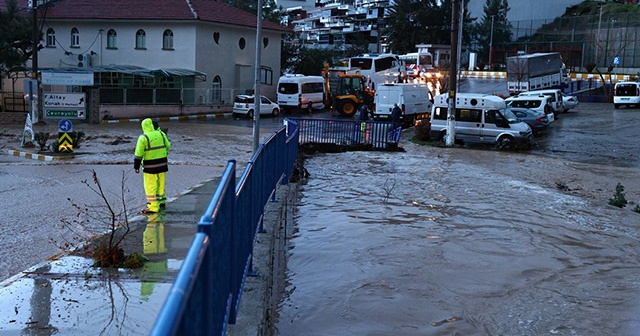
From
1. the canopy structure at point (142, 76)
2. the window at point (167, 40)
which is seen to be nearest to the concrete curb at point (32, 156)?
the canopy structure at point (142, 76)

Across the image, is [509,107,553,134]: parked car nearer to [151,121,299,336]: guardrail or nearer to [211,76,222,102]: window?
[211,76,222,102]: window

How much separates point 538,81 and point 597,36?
2651 cm

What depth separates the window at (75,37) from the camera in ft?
157

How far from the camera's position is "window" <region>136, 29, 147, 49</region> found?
152ft

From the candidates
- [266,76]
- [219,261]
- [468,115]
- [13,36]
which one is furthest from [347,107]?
[219,261]

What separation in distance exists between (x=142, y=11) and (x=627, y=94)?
32032 millimetres

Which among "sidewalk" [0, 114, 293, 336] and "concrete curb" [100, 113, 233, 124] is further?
"concrete curb" [100, 113, 233, 124]

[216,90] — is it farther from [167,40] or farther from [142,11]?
[142,11]

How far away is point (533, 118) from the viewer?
31016 mm

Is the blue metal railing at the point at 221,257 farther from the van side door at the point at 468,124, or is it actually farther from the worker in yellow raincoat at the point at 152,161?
the van side door at the point at 468,124

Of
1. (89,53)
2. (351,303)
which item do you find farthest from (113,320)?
(89,53)

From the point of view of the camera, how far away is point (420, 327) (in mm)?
6695

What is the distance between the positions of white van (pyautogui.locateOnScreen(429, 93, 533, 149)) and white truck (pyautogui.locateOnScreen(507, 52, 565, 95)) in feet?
66.9

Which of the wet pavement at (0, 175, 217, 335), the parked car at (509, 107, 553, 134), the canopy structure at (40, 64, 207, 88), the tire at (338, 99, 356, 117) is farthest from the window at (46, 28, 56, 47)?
the wet pavement at (0, 175, 217, 335)
